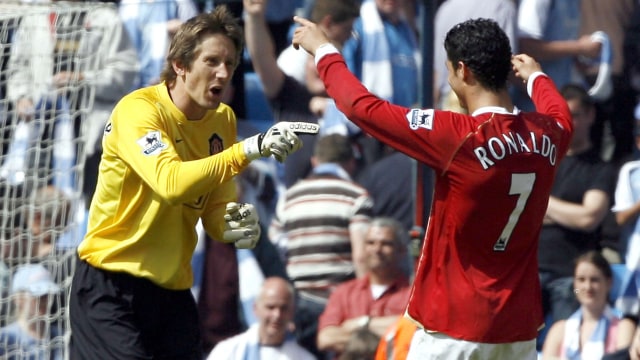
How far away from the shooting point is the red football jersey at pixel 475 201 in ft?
16.0

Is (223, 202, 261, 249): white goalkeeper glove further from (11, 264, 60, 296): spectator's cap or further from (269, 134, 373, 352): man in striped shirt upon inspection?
(11, 264, 60, 296): spectator's cap

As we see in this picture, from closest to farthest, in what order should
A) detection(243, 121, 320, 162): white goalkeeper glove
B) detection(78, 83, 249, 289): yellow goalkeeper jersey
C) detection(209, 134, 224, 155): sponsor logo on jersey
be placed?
detection(243, 121, 320, 162): white goalkeeper glove, detection(78, 83, 249, 289): yellow goalkeeper jersey, detection(209, 134, 224, 155): sponsor logo on jersey

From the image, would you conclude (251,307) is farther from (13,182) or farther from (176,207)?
(176,207)

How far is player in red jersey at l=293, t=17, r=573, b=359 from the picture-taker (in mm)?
4883

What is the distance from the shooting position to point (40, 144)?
7980mm

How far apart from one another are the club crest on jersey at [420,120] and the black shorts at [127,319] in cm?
126

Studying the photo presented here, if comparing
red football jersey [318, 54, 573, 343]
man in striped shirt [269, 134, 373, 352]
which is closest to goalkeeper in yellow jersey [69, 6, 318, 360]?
red football jersey [318, 54, 573, 343]

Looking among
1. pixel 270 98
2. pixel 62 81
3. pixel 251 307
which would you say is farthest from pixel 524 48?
pixel 62 81

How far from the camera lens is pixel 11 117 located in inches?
317

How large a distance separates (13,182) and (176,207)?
2.97m

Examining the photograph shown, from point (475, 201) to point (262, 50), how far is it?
3099mm

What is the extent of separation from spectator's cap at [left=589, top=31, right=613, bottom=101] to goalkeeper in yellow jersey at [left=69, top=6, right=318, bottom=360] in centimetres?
269

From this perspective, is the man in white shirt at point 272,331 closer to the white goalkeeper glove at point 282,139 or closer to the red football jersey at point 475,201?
the red football jersey at point 475,201

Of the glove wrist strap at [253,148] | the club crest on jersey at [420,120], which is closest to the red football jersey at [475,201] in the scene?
the club crest on jersey at [420,120]
